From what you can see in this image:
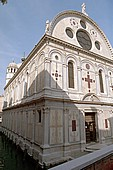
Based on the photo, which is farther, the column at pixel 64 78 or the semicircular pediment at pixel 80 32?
the semicircular pediment at pixel 80 32

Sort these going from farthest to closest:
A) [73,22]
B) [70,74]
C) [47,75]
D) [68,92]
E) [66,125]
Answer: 1. [73,22]
2. [70,74]
3. [68,92]
4. [47,75]
5. [66,125]

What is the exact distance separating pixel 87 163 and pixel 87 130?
9631mm

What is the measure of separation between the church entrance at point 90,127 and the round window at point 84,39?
705cm

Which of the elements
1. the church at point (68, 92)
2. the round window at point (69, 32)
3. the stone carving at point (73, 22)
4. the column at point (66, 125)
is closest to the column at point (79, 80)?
the church at point (68, 92)

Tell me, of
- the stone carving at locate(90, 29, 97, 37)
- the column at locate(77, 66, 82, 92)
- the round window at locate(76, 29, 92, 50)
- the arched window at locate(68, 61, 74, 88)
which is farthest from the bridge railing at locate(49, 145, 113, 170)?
the stone carving at locate(90, 29, 97, 37)

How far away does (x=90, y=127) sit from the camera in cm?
1210

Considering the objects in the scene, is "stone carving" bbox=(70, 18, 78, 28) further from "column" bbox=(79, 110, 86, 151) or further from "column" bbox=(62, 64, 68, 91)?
"column" bbox=(79, 110, 86, 151)

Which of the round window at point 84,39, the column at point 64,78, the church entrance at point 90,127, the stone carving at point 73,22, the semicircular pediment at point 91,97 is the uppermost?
the stone carving at point 73,22

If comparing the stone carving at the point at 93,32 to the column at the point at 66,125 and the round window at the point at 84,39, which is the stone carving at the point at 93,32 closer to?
the round window at the point at 84,39

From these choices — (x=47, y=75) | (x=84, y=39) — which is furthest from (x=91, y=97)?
(x=84, y=39)

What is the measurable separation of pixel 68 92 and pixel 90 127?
431cm

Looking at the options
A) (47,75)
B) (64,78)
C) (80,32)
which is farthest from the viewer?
(80,32)

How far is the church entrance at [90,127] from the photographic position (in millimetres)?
11797

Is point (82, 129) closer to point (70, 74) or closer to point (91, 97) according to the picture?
point (91, 97)
